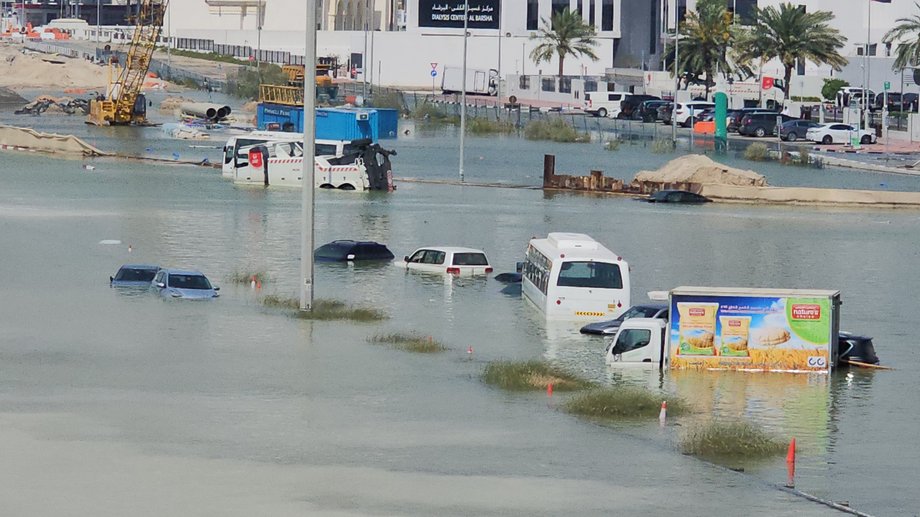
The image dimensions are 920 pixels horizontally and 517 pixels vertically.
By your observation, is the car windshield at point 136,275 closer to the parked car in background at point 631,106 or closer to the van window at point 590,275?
the van window at point 590,275

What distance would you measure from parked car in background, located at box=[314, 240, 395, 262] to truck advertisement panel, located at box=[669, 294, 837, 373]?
18.5 meters

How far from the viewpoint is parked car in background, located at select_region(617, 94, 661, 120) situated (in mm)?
128000

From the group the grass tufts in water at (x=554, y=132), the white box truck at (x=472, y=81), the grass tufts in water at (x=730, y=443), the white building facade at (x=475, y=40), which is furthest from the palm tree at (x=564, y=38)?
the grass tufts in water at (x=730, y=443)

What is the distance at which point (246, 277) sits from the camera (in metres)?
47.6

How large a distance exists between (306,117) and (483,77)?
110 m

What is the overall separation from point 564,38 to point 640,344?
112 m

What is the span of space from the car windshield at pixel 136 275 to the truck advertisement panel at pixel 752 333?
16000 mm

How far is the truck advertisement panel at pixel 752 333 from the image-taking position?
3503cm

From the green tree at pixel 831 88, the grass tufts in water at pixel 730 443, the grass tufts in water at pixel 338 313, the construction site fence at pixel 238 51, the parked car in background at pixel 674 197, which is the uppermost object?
the construction site fence at pixel 238 51

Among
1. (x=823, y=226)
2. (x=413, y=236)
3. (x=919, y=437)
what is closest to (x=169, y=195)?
(x=413, y=236)

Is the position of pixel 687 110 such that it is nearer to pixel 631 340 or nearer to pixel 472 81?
pixel 472 81

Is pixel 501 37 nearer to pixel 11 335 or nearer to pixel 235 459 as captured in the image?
pixel 11 335

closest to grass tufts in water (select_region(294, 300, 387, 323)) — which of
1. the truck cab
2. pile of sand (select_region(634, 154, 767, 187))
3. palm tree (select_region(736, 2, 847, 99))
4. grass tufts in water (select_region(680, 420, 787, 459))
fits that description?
the truck cab

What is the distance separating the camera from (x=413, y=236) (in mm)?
59312
